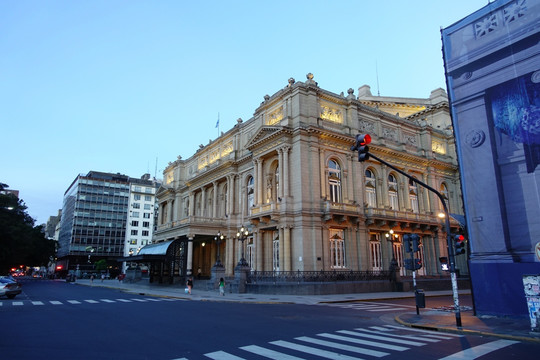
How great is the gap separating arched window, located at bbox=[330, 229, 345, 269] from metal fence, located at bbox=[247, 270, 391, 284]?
1286 millimetres

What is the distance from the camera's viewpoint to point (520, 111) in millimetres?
15539

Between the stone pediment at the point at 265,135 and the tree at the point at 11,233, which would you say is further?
the tree at the point at 11,233

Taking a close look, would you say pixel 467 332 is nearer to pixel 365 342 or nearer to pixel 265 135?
pixel 365 342

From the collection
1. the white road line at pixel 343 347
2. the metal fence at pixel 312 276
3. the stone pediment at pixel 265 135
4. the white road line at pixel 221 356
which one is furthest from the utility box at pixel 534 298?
the stone pediment at pixel 265 135

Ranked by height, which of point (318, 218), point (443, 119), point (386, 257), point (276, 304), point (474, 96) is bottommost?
point (276, 304)

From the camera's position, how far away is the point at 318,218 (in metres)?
34.9

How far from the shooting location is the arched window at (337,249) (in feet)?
118

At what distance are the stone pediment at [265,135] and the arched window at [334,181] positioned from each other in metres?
6.43

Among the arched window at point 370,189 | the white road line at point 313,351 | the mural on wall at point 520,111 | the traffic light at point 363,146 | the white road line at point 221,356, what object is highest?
the arched window at point 370,189

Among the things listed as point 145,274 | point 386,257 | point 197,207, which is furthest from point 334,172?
point 145,274

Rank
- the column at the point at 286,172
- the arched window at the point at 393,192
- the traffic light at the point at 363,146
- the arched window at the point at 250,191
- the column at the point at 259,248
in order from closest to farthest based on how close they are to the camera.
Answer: the traffic light at the point at 363,146
the column at the point at 286,172
the column at the point at 259,248
the arched window at the point at 393,192
the arched window at the point at 250,191

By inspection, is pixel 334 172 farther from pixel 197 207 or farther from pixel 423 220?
pixel 197 207

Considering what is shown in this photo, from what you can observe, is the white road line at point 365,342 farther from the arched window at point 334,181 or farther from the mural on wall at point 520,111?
the arched window at point 334,181

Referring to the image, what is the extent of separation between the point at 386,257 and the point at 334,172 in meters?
11.0
